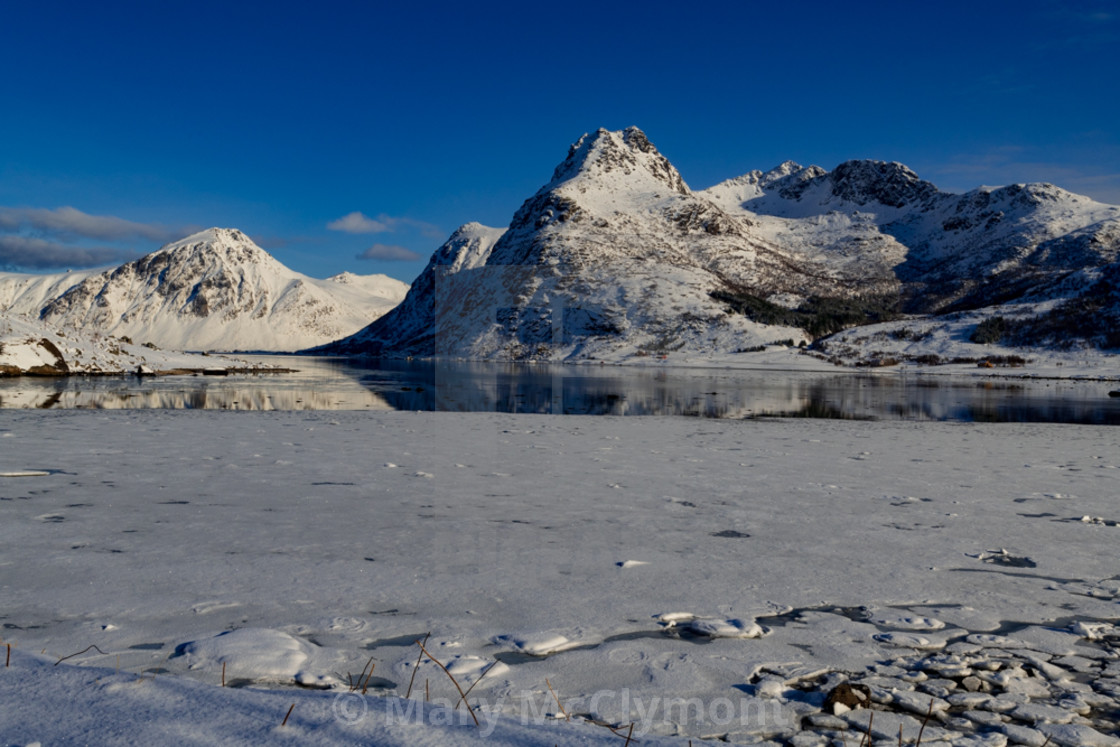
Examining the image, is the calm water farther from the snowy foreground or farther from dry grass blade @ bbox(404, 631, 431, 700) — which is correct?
dry grass blade @ bbox(404, 631, 431, 700)

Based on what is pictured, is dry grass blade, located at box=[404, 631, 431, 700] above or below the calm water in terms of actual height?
below

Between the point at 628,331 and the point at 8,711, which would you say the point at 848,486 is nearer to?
the point at 8,711

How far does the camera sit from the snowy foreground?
13.0 feet

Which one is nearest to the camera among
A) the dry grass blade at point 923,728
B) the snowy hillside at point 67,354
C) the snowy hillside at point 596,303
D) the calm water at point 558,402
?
the dry grass blade at point 923,728

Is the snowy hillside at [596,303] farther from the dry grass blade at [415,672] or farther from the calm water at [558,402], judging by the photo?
the dry grass blade at [415,672]

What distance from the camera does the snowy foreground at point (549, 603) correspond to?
3949mm

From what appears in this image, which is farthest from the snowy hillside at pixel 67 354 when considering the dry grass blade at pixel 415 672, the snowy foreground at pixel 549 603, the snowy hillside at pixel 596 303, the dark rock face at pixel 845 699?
the snowy hillside at pixel 596 303

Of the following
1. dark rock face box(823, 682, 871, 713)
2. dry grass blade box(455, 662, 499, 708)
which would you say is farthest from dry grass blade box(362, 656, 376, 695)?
dark rock face box(823, 682, 871, 713)

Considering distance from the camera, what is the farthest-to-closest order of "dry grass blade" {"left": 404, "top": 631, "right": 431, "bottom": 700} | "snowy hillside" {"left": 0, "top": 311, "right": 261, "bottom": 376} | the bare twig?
1. "snowy hillside" {"left": 0, "top": 311, "right": 261, "bottom": 376}
2. the bare twig
3. "dry grass blade" {"left": 404, "top": 631, "right": 431, "bottom": 700}

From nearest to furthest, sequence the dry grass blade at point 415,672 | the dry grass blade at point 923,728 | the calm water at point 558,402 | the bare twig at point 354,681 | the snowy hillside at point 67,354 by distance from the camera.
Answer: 1. the dry grass blade at point 923,728
2. the dry grass blade at point 415,672
3. the bare twig at point 354,681
4. the calm water at point 558,402
5. the snowy hillside at point 67,354

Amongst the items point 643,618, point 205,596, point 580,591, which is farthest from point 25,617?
point 643,618

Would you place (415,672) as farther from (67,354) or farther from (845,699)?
(67,354)

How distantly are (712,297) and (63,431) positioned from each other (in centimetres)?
15182

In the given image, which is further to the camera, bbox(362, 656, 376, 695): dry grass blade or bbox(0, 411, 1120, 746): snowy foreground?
bbox(362, 656, 376, 695): dry grass blade
